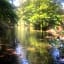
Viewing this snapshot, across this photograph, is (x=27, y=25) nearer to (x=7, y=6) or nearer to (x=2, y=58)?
(x=7, y=6)

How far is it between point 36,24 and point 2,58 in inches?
668

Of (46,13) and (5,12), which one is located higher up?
(46,13)

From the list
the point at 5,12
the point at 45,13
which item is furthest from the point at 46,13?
the point at 5,12

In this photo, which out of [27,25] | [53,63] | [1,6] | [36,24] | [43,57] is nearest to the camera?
[53,63]

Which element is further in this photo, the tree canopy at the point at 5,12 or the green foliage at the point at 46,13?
the green foliage at the point at 46,13

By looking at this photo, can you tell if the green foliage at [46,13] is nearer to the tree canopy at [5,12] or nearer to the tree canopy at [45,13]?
the tree canopy at [45,13]

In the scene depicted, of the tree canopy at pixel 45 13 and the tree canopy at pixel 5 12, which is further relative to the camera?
the tree canopy at pixel 45 13

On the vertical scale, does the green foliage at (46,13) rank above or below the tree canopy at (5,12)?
above

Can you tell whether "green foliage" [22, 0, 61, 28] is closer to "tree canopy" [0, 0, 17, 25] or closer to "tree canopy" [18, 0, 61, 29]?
"tree canopy" [18, 0, 61, 29]

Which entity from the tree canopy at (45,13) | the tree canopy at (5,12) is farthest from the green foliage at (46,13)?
the tree canopy at (5,12)

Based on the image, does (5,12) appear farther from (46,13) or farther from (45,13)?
(46,13)

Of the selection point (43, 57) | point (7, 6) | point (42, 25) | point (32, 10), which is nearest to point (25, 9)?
point (32, 10)

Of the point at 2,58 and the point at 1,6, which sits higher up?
the point at 1,6

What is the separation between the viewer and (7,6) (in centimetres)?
1320
